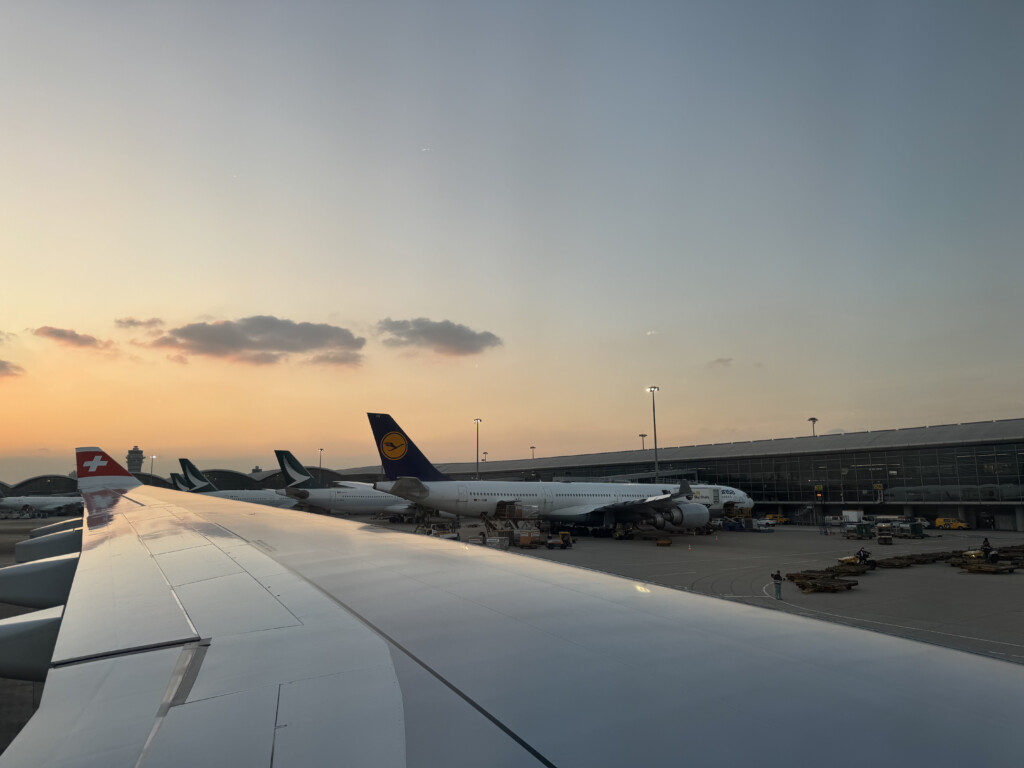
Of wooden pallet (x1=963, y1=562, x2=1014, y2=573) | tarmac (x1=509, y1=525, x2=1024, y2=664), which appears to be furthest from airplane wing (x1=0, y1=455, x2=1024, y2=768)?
wooden pallet (x1=963, y1=562, x2=1014, y2=573)

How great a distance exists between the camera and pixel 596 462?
8831cm

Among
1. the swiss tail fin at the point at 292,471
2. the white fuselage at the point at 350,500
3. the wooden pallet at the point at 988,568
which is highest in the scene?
the swiss tail fin at the point at 292,471

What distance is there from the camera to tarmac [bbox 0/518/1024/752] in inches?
525

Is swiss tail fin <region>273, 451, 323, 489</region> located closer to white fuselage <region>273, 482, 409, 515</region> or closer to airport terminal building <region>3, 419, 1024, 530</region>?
white fuselage <region>273, 482, 409, 515</region>

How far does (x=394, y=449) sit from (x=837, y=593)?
25635 millimetres

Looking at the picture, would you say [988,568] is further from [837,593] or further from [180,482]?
[180,482]

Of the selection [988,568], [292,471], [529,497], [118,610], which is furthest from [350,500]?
[118,610]

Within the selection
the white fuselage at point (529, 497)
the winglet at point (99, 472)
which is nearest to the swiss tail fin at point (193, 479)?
the white fuselage at point (529, 497)

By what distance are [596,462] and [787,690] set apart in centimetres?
8744

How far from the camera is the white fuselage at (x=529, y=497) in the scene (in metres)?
38.1

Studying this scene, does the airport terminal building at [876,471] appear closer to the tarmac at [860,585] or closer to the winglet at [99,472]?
the tarmac at [860,585]

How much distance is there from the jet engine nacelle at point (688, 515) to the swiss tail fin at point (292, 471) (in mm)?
37266

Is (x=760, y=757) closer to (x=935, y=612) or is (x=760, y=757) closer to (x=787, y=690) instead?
Result: (x=787, y=690)

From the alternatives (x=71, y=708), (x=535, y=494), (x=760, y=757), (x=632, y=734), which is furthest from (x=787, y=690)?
(x=535, y=494)
